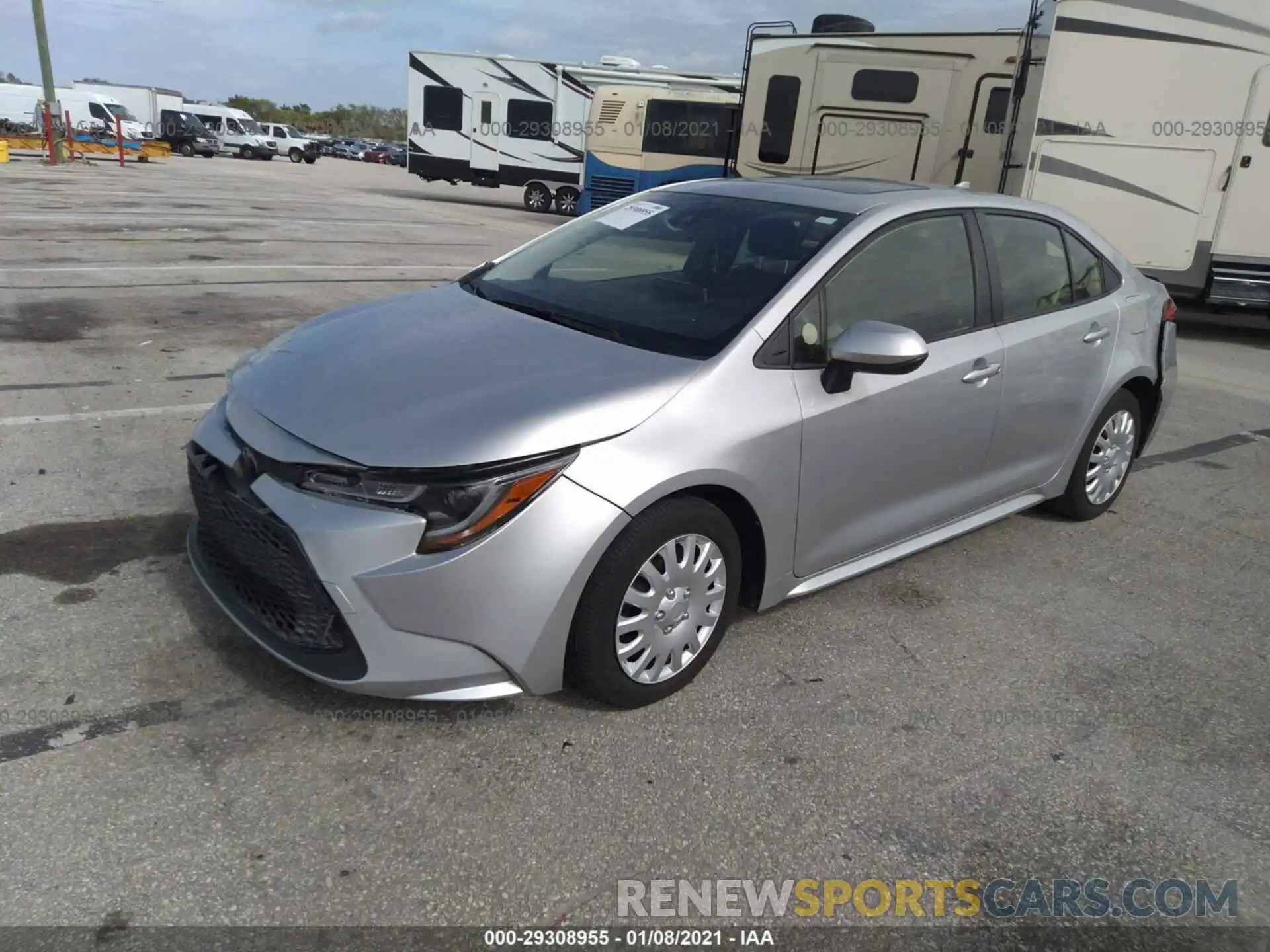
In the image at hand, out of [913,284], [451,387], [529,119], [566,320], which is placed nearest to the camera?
[451,387]

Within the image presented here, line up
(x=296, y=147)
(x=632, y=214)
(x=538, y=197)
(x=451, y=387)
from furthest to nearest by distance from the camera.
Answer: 1. (x=296, y=147)
2. (x=538, y=197)
3. (x=632, y=214)
4. (x=451, y=387)

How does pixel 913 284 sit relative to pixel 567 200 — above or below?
above

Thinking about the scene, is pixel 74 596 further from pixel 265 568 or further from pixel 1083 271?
pixel 1083 271

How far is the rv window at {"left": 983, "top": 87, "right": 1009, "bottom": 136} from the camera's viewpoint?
41.2 ft

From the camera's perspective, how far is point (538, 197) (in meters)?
24.0

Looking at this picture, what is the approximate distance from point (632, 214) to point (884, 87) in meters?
10.2

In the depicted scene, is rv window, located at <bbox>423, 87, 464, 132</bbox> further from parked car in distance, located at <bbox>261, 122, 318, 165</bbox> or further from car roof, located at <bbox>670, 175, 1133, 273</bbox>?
parked car in distance, located at <bbox>261, 122, 318, 165</bbox>

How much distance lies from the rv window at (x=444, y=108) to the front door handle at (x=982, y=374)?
21.7 metres

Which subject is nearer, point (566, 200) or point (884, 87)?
point (884, 87)

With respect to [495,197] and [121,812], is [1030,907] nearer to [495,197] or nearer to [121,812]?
[121,812]

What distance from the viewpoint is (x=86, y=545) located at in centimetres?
387

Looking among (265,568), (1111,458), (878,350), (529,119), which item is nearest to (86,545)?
(265,568)

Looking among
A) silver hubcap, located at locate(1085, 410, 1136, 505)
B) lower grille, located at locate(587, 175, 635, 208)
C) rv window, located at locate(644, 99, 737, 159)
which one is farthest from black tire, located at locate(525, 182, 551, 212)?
silver hubcap, located at locate(1085, 410, 1136, 505)

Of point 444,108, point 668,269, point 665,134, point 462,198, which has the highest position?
point 444,108
